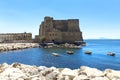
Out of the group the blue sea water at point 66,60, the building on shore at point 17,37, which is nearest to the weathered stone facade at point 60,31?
the building on shore at point 17,37

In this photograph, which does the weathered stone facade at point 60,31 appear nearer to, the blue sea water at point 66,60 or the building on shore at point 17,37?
the building on shore at point 17,37

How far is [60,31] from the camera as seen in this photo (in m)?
95.2

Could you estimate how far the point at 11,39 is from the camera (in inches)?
3952

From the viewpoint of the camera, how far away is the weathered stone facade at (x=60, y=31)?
9162 centimetres

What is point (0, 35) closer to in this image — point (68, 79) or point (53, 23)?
point (53, 23)

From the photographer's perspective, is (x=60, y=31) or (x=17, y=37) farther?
(x=17, y=37)

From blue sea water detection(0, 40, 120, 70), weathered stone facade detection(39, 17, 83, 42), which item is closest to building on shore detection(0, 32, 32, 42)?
weathered stone facade detection(39, 17, 83, 42)

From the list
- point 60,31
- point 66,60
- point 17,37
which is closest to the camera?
point 66,60

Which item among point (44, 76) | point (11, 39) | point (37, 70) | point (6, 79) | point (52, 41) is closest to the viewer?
point (6, 79)

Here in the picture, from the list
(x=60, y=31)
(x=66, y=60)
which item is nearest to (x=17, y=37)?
(x=60, y=31)

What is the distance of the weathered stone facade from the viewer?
9162cm

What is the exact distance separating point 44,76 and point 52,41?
76083 millimetres

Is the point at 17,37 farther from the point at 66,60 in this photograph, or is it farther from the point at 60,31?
the point at 66,60

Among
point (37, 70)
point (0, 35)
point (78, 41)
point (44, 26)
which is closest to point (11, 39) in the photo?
point (0, 35)
